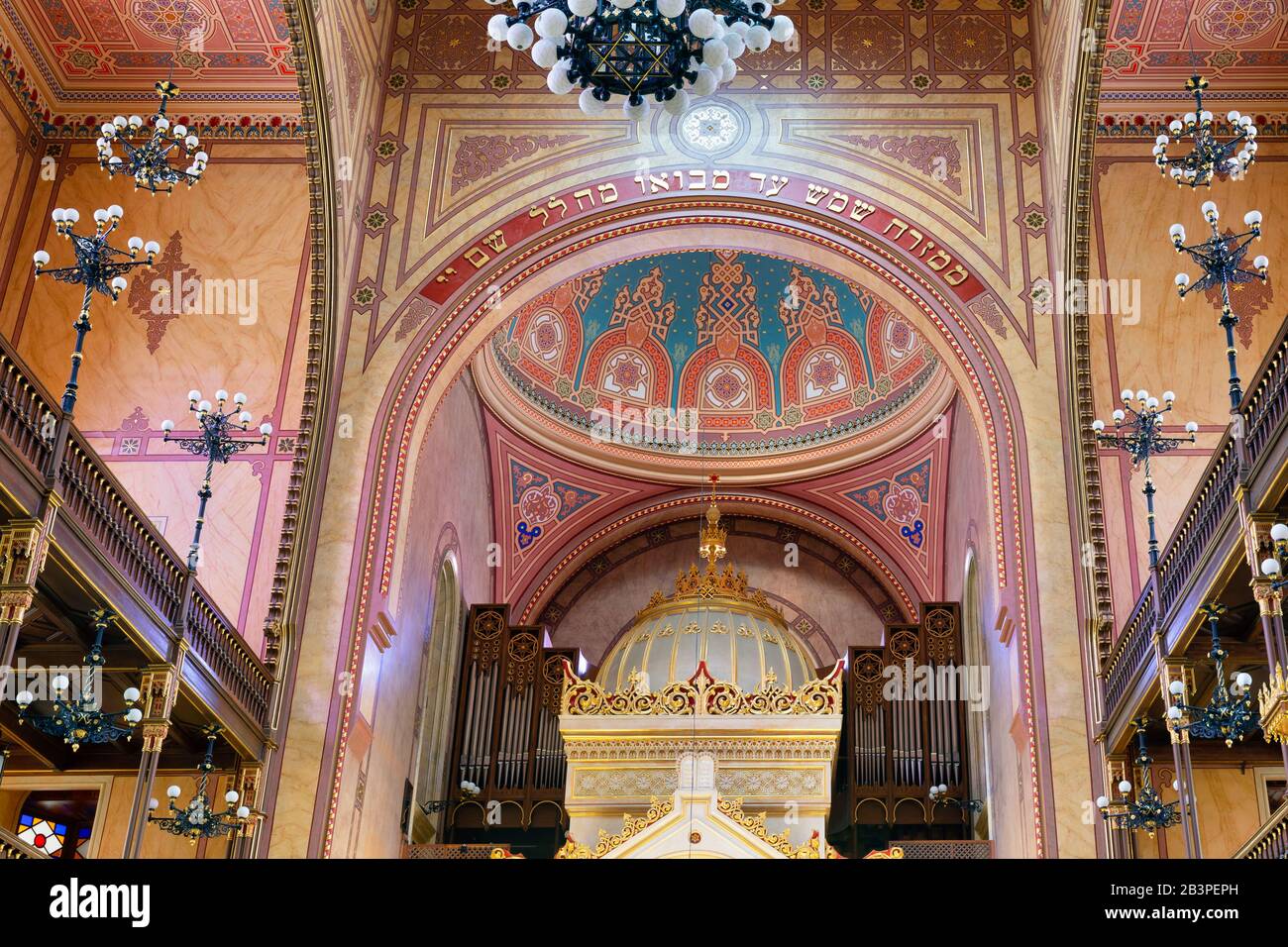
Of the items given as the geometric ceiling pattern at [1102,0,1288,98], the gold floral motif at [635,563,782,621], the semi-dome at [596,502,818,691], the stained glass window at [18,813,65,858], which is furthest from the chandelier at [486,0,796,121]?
the stained glass window at [18,813,65,858]

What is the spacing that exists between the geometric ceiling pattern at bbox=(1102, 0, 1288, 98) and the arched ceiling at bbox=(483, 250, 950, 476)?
14.4ft

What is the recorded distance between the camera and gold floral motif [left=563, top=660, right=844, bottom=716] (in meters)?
15.1

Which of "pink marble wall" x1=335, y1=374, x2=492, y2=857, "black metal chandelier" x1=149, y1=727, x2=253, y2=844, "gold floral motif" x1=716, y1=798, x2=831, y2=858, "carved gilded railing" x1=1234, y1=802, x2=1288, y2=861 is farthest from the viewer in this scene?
"gold floral motif" x1=716, y1=798, x2=831, y2=858

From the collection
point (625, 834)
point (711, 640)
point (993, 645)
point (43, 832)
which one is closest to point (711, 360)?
point (711, 640)

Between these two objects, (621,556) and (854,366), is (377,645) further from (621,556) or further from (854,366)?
(854,366)

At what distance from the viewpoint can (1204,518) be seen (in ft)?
31.5

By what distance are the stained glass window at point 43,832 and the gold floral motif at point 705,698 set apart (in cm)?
488

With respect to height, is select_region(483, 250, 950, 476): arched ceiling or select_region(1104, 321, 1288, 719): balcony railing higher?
select_region(483, 250, 950, 476): arched ceiling

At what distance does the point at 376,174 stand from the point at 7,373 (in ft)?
24.3

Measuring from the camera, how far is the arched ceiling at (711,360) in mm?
19031

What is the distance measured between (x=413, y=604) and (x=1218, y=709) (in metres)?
8.58

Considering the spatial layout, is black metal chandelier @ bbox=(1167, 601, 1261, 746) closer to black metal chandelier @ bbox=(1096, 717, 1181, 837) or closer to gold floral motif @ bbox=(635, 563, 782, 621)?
black metal chandelier @ bbox=(1096, 717, 1181, 837)

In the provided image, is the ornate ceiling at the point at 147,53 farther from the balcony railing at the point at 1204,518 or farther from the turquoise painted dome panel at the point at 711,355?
the balcony railing at the point at 1204,518
